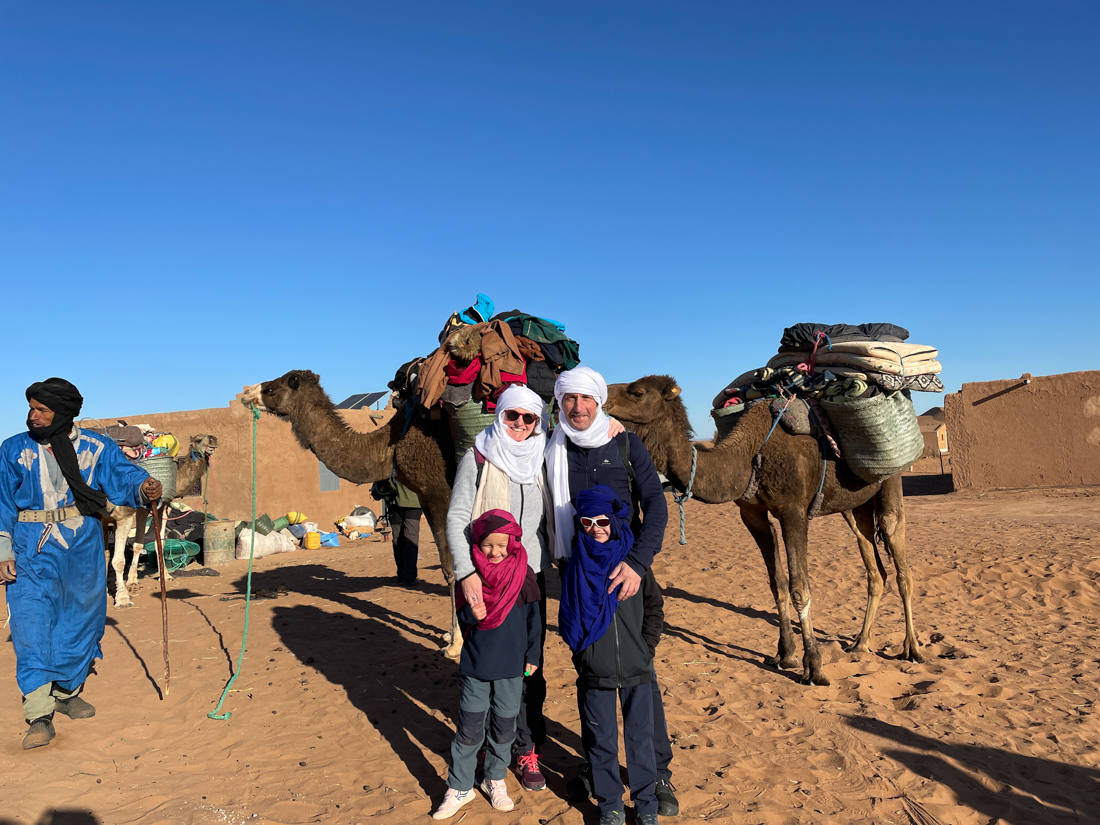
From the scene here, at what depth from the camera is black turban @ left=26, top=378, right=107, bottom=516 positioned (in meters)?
4.82

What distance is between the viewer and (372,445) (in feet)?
22.3

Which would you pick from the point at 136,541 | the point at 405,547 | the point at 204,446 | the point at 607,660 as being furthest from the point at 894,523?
the point at 136,541

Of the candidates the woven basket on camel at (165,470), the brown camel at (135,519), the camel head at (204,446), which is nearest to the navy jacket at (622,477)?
the woven basket on camel at (165,470)

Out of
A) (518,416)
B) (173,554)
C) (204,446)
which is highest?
(204,446)

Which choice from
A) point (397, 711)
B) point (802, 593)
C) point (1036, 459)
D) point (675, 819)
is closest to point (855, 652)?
point (802, 593)

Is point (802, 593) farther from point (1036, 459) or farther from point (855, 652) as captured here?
point (1036, 459)

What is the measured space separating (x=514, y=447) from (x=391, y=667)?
3566 mm

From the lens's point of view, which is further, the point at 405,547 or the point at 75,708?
the point at 405,547

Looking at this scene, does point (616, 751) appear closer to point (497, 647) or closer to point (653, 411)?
point (497, 647)

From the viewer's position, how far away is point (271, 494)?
15.7 meters

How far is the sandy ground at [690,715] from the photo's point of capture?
371 cm

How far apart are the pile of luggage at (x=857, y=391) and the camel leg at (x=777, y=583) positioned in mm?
907

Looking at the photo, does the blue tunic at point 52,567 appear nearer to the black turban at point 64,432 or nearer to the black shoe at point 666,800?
the black turban at point 64,432

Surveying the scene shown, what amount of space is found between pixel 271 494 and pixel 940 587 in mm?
13262
